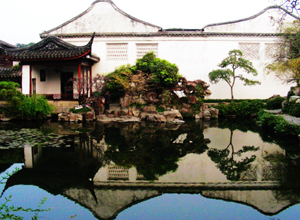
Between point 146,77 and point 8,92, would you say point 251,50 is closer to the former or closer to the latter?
point 146,77

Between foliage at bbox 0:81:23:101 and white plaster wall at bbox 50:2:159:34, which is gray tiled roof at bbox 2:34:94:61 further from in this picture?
white plaster wall at bbox 50:2:159:34

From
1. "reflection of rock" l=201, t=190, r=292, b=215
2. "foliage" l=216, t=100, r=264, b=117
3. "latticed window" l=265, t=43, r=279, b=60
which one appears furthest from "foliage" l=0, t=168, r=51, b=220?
"latticed window" l=265, t=43, r=279, b=60

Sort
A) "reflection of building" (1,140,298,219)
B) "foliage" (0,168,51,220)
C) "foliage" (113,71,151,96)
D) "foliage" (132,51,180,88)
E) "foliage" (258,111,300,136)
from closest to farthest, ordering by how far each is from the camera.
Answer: "foliage" (0,168,51,220)
"reflection of building" (1,140,298,219)
"foliage" (258,111,300,136)
"foliage" (132,51,180,88)
"foliage" (113,71,151,96)

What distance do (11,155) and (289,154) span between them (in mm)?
7208

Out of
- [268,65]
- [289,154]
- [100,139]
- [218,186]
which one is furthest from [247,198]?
[268,65]

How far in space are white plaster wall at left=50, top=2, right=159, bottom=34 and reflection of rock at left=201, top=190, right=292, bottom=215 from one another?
15.3m

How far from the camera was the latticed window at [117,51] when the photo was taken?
18.6 m

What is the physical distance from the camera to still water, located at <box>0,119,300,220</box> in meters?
4.27

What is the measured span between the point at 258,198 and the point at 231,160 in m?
2.23

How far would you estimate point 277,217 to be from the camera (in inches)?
160

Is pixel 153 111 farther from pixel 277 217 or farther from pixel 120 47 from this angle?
pixel 277 217

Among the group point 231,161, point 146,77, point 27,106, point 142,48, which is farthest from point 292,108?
point 27,106

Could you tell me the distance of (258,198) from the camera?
15.3 ft

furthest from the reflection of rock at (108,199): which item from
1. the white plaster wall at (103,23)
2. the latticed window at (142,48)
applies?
the white plaster wall at (103,23)
